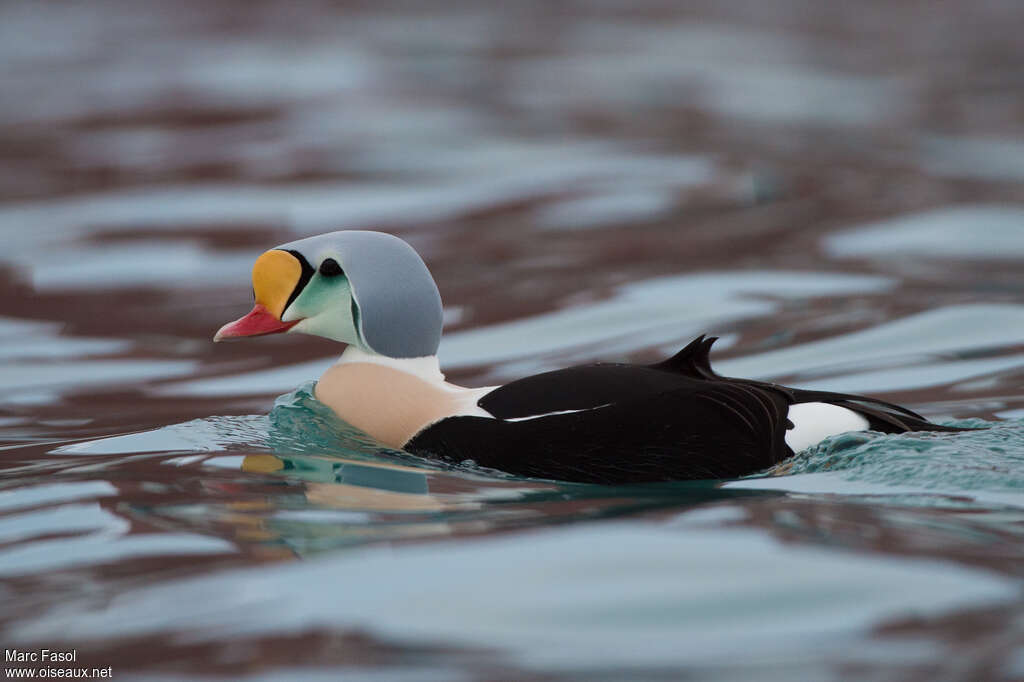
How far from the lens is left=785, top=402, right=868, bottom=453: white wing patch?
387 cm

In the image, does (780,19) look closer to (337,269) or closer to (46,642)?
(337,269)

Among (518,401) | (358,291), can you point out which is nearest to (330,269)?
(358,291)

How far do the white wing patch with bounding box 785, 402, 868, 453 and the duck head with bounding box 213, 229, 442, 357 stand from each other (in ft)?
3.24

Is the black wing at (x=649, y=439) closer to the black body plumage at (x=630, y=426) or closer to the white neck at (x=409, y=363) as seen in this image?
the black body plumage at (x=630, y=426)

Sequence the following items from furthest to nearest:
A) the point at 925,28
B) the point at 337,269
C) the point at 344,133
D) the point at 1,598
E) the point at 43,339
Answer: the point at 925,28 < the point at 344,133 < the point at 43,339 < the point at 337,269 < the point at 1,598

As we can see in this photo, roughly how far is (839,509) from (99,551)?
1.73 meters

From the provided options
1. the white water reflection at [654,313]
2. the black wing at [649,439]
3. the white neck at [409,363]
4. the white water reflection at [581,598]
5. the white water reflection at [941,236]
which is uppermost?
the white water reflection at [941,236]

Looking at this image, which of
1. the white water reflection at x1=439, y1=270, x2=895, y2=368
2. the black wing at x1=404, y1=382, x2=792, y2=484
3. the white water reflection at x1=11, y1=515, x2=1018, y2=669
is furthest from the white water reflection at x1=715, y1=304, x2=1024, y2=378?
the white water reflection at x1=11, y1=515, x2=1018, y2=669

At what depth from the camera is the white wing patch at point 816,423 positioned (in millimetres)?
3869

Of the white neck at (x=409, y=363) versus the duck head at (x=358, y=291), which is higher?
the duck head at (x=358, y=291)

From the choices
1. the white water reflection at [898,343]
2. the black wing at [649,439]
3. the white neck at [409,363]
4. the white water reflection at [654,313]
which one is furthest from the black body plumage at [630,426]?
the white water reflection at [654,313]

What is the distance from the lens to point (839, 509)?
361cm

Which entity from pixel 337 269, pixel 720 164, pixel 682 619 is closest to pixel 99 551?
pixel 337 269

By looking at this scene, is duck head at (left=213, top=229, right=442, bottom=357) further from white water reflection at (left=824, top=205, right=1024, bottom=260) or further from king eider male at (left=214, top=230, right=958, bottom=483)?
white water reflection at (left=824, top=205, right=1024, bottom=260)
